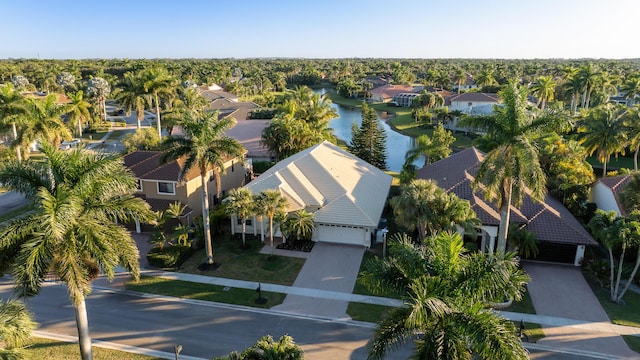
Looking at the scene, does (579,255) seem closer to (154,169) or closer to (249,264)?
(249,264)

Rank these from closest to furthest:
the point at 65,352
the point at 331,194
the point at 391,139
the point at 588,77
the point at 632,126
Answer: the point at 65,352
the point at 331,194
the point at 632,126
the point at 588,77
the point at 391,139

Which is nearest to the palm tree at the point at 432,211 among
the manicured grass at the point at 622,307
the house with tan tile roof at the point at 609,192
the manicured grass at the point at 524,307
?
the manicured grass at the point at 524,307

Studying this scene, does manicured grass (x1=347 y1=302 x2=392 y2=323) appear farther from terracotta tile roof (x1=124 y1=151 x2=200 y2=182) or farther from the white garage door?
terracotta tile roof (x1=124 y1=151 x2=200 y2=182)

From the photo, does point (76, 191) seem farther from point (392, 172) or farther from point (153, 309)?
point (392, 172)

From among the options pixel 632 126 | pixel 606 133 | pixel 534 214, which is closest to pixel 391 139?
pixel 606 133

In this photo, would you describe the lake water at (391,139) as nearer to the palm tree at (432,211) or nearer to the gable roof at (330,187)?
the gable roof at (330,187)

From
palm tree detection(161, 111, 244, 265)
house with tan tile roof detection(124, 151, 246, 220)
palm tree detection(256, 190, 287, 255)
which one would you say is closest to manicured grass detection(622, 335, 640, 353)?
palm tree detection(256, 190, 287, 255)

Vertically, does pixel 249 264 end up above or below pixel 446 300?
below
